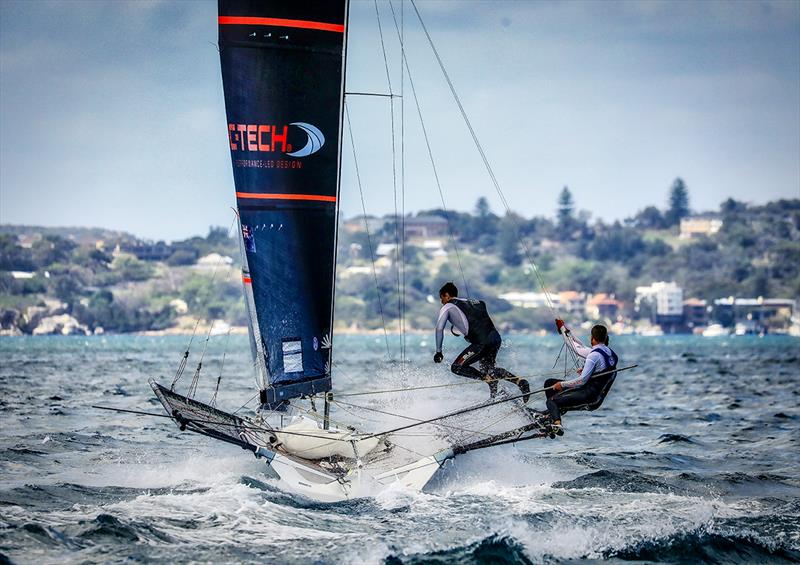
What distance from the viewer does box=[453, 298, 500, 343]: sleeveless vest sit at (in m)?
14.6

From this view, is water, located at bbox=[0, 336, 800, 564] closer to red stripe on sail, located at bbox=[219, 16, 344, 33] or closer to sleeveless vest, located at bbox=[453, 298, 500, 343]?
sleeveless vest, located at bbox=[453, 298, 500, 343]

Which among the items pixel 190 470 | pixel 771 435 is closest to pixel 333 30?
pixel 190 470

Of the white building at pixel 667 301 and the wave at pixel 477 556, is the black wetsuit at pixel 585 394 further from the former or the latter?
the white building at pixel 667 301

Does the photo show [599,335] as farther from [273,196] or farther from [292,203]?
[273,196]

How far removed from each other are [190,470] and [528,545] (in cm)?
617

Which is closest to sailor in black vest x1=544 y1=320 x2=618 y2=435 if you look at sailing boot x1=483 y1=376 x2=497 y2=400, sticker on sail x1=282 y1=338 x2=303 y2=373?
sailing boot x1=483 y1=376 x2=497 y2=400

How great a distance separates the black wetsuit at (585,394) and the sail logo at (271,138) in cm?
448

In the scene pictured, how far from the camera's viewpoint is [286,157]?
1557 cm

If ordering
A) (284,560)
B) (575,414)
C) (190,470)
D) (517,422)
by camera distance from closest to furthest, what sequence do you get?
1. (284,560)
2. (517,422)
3. (190,470)
4. (575,414)

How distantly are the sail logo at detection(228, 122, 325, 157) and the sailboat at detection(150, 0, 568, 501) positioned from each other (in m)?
0.01

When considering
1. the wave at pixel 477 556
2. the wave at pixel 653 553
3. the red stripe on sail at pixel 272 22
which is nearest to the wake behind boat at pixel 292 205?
the red stripe on sail at pixel 272 22

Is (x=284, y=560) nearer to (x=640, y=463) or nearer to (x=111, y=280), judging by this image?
(x=640, y=463)

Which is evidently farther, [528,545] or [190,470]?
[190,470]

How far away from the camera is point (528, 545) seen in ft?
39.1
